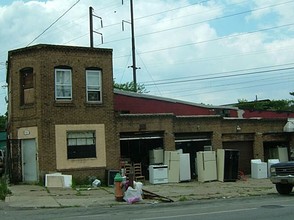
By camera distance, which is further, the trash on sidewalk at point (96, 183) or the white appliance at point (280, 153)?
the white appliance at point (280, 153)

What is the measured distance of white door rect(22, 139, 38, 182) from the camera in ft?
80.2

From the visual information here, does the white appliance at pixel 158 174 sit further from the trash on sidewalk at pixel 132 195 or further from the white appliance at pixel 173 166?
the trash on sidewalk at pixel 132 195

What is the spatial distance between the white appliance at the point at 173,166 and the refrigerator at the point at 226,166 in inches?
99.3

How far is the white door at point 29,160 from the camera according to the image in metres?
24.5

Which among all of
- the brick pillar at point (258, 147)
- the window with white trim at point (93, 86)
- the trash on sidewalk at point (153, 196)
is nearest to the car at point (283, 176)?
the trash on sidewalk at point (153, 196)

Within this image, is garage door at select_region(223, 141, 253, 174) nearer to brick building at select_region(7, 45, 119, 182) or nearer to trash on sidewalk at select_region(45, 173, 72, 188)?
brick building at select_region(7, 45, 119, 182)

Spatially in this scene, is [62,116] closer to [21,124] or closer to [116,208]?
[21,124]

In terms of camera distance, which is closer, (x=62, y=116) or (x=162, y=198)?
(x=162, y=198)

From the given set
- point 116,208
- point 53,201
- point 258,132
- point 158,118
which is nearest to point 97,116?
point 158,118

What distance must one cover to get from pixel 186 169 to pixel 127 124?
13.9 ft

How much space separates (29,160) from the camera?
974 inches

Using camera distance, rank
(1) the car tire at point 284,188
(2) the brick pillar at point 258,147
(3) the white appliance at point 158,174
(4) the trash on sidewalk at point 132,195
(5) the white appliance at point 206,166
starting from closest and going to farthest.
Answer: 1. (4) the trash on sidewalk at point 132,195
2. (1) the car tire at point 284,188
3. (3) the white appliance at point 158,174
4. (5) the white appliance at point 206,166
5. (2) the brick pillar at point 258,147

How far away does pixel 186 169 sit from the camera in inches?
1059

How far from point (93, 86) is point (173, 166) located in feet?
20.6
